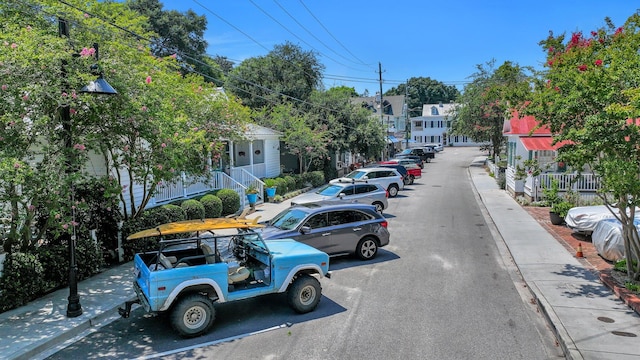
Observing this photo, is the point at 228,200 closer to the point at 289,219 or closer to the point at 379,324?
the point at 289,219

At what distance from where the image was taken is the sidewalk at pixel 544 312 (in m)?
6.76

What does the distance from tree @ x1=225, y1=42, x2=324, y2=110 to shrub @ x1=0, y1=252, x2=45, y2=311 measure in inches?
1165

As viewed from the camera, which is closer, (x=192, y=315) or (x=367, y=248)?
(x=192, y=315)

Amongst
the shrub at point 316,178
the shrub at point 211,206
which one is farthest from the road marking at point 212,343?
the shrub at point 316,178

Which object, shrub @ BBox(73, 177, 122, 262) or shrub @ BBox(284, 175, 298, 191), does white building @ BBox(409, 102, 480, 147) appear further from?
shrub @ BBox(73, 177, 122, 262)

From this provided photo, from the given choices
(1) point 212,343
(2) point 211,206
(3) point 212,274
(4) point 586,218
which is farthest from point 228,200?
(4) point 586,218

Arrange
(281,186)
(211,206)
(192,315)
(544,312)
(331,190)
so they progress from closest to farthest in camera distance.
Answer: (192,315)
(544,312)
(211,206)
(331,190)
(281,186)

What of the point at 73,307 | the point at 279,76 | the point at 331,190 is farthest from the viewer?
the point at 279,76

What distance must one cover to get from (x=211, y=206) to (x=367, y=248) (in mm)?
7841

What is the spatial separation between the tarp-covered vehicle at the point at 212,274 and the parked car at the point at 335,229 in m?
1.99

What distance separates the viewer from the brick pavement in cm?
857

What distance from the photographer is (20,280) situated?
8.52 m

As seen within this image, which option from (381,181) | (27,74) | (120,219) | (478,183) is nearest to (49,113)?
(27,74)

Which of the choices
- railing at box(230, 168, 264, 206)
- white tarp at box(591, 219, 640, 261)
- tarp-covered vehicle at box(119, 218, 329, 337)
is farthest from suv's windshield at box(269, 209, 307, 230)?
railing at box(230, 168, 264, 206)
